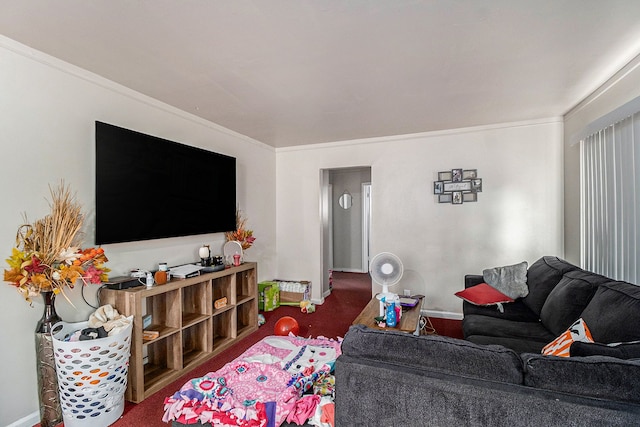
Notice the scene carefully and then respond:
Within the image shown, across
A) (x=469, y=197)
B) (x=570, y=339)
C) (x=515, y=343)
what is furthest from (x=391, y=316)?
(x=469, y=197)

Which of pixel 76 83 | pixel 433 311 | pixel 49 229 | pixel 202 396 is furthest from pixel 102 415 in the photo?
pixel 433 311

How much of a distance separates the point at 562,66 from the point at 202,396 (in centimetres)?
326

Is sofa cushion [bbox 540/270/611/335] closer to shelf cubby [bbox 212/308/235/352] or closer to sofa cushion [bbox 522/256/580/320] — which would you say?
sofa cushion [bbox 522/256/580/320]

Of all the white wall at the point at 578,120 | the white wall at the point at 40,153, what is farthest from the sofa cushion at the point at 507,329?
the white wall at the point at 40,153

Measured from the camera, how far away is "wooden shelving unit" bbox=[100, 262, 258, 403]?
90.3 inches

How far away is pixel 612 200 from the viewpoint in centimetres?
255

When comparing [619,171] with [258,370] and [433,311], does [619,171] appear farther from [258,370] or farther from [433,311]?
[258,370]

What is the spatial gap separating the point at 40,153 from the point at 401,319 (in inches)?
114

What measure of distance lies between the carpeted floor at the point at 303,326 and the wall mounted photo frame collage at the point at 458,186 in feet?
6.54

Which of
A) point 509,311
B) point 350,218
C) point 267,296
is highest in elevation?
point 350,218

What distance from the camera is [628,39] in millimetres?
1974

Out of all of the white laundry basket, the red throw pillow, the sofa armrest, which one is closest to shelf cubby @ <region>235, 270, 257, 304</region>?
the white laundry basket

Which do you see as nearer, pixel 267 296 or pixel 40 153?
pixel 40 153

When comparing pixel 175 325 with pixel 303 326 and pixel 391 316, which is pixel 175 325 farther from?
pixel 391 316
